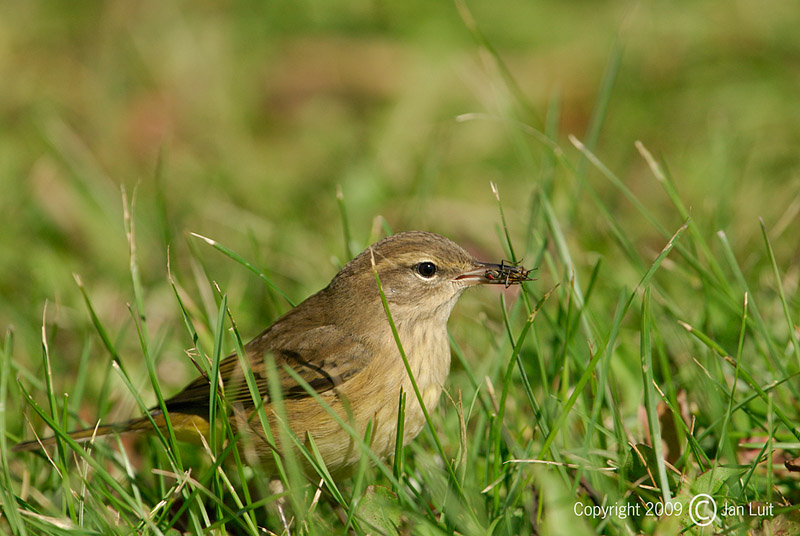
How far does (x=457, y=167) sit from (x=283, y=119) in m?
1.98

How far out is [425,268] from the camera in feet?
13.9

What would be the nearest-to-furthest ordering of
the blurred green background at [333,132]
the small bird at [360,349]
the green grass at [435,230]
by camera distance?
the green grass at [435,230], the small bird at [360,349], the blurred green background at [333,132]

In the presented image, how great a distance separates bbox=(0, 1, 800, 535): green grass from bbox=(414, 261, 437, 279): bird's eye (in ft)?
1.27

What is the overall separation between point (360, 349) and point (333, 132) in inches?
180

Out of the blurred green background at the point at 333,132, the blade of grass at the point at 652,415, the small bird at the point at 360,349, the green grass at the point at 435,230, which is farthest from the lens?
the blurred green background at the point at 333,132

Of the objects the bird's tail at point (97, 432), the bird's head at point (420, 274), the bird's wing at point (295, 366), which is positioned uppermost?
the bird's head at point (420, 274)

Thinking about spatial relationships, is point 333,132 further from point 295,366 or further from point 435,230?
point 295,366

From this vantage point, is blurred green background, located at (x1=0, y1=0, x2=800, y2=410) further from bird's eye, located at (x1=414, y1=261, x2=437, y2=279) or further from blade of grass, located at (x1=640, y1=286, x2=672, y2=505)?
blade of grass, located at (x1=640, y1=286, x2=672, y2=505)

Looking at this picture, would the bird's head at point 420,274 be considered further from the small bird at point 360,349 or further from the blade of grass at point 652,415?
the blade of grass at point 652,415

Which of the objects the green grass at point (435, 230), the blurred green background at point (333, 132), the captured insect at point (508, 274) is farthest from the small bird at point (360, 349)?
the blurred green background at point (333, 132)

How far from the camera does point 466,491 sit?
343 cm

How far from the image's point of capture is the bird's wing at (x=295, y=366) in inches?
160

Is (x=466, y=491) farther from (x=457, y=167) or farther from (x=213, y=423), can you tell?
(x=457, y=167)

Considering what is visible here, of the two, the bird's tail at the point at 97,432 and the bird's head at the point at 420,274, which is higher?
the bird's head at the point at 420,274
